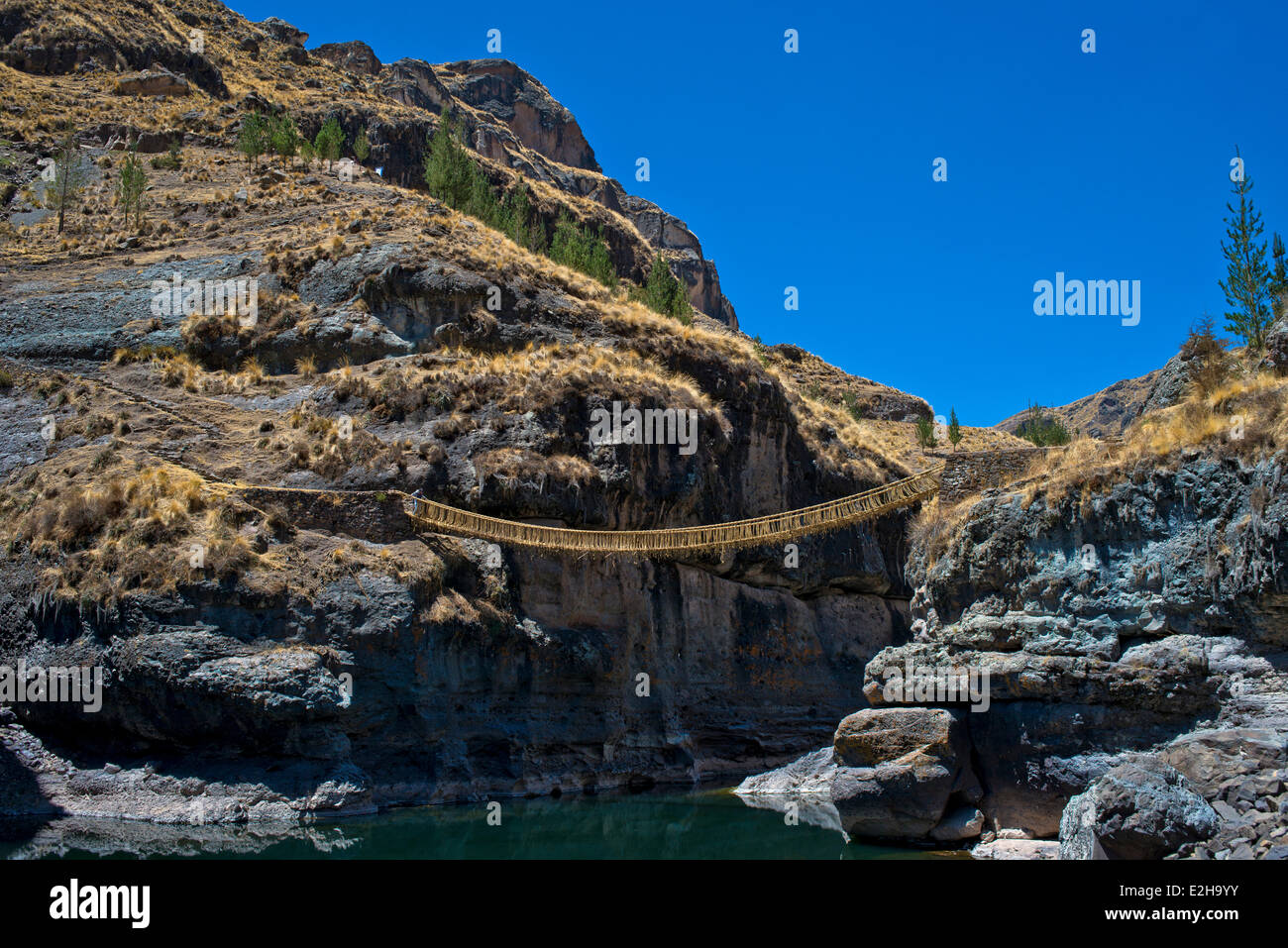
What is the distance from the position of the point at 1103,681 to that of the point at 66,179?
159 ft

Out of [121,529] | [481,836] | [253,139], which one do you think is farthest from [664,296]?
[481,836]

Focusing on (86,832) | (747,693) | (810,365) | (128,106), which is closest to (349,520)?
(86,832)

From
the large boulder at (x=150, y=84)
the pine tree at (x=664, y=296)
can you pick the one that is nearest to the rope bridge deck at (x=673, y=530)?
the pine tree at (x=664, y=296)

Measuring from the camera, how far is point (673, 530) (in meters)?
30.3

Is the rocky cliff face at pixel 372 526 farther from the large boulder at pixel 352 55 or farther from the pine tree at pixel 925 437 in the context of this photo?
the large boulder at pixel 352 55

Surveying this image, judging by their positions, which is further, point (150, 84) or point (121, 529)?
point (150, 84)

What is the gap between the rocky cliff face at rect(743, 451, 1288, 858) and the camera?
46.8ft

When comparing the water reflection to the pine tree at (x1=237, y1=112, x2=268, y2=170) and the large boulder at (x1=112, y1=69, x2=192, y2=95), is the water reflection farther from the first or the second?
the large boulder at (x1=112, y1=69, x2=192, y2=95)

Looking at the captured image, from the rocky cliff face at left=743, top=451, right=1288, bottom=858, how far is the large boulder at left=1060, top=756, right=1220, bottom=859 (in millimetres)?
25

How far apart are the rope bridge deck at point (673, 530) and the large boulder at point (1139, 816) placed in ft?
39.8

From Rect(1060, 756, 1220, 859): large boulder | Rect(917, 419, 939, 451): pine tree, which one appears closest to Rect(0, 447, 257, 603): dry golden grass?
Rect(1060, 756, 1220, 859): large boulder

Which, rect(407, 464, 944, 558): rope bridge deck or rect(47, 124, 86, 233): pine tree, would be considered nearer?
rect(407, 464, 944, 558): rope bridge deck

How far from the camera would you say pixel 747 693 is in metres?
32.5

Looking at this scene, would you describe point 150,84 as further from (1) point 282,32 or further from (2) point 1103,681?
(2) point 1103,681
